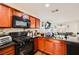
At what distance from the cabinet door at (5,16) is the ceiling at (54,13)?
103 millimetres

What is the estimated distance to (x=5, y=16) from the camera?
56.6 inches

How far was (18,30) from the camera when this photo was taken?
1.50 metres

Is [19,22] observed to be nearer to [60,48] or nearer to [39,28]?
[39,28]

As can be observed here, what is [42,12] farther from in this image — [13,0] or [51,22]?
[13,0]

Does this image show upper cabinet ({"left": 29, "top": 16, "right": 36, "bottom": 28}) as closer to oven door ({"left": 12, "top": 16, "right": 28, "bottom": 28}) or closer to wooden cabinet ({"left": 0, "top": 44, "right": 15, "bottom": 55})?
oven door ({"left": 12, "top": 16, "right": 28, "bottom": 28})

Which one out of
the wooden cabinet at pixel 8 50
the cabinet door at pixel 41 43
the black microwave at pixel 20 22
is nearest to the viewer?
the wooden cabinet at pixel 8 50

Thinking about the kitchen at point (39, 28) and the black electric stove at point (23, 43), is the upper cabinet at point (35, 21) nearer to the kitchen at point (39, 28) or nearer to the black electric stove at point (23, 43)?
the kitchen at point (39, 28)

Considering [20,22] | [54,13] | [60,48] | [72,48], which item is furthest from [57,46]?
[20,22]

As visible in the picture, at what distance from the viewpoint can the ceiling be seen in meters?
1.46

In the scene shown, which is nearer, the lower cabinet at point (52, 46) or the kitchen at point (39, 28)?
the kitchen at point (39, 28)

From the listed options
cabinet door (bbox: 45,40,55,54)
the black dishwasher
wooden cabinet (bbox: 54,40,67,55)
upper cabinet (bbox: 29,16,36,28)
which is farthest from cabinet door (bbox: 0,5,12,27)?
the black dishwasher

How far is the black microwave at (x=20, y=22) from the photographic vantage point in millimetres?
1474

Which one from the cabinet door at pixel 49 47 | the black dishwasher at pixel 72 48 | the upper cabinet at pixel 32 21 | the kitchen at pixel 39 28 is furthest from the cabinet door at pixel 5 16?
the black dishwasher at pixel 72 48

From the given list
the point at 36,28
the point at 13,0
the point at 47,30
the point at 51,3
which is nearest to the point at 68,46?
the point at 47,30
